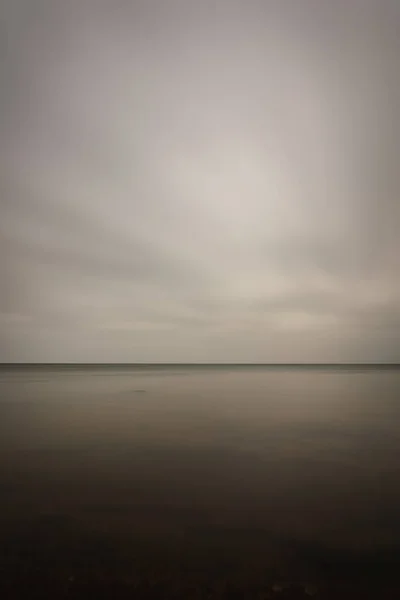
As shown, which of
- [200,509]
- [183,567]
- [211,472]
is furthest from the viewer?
[211,472]

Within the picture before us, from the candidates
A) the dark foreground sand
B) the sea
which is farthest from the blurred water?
the dark foreground sand

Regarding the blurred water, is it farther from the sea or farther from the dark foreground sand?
the dark foreground sand

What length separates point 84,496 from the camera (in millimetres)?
6234

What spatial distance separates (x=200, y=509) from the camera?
5727 mm

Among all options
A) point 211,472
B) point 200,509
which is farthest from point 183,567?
point 211,472

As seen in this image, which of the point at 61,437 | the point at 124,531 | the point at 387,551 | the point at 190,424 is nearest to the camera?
the point at 387,551

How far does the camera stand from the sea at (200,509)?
3924 mm

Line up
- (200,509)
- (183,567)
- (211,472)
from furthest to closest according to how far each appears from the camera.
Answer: (211,472) < (200,509) < (183,567)

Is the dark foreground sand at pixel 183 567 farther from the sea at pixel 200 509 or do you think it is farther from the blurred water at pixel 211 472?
the blurred water at pixel 211 472

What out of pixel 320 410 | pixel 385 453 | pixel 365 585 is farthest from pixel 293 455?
pixel 320 410

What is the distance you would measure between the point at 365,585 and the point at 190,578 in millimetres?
1569

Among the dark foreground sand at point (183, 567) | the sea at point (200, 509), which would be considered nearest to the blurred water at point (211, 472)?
the sea at point (200, 509)

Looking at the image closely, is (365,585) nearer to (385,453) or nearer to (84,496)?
(84,496)

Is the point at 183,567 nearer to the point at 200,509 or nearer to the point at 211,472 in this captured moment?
the point at 200,509
